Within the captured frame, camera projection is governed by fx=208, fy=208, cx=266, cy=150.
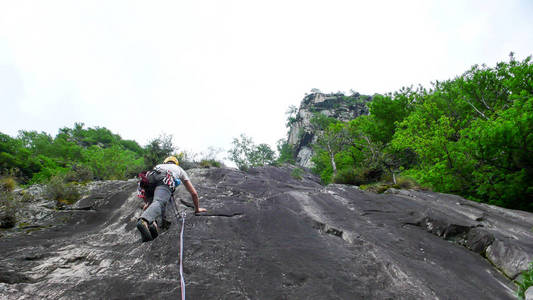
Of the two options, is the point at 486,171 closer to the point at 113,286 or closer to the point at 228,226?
the point at 228,226

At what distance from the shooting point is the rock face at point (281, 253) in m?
3.34

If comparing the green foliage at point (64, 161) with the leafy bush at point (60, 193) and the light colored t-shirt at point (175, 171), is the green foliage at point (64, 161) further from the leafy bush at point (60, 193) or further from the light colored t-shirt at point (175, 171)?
the light colored t-shirt at point (175, 171)

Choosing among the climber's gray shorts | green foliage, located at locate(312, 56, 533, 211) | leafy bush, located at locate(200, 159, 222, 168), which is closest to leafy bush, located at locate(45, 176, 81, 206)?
the climber's gray shorts

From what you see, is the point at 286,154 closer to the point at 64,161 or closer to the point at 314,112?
the point at 314,112

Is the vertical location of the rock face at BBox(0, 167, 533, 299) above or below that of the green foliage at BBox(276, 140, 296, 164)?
below

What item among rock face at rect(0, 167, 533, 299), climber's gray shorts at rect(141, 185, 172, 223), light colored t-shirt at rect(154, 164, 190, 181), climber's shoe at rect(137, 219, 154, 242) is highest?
light colored t-shirt at rect(154, 164, 190, 181)

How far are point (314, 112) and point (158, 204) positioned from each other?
59.3 meters

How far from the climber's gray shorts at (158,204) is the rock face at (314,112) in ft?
161

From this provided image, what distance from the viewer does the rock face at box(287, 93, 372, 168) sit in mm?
57219

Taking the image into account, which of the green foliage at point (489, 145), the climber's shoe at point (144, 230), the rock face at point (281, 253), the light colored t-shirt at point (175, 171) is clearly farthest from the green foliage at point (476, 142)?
the climber's shoe at point (144, 230)

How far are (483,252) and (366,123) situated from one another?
2699cm

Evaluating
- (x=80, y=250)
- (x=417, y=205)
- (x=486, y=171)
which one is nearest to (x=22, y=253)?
(x=80, y=250)

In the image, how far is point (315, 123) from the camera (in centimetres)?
4509

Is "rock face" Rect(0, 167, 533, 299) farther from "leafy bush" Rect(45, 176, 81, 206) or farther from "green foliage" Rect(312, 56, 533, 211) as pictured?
"green foliage" Rect(312, 56, 533, 211)
